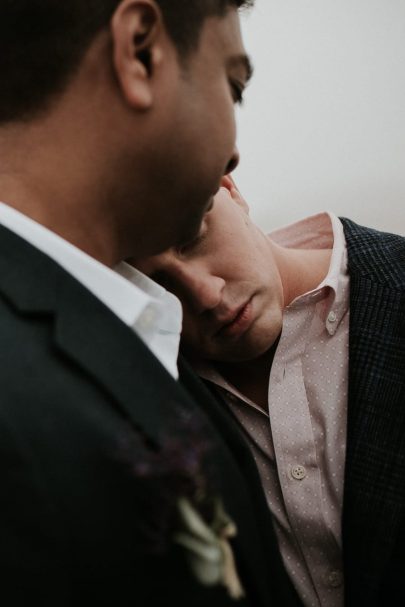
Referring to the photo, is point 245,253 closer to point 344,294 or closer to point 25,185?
point 344,294

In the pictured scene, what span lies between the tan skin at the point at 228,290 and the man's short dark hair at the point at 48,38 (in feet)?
1.20

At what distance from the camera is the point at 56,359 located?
588 mm

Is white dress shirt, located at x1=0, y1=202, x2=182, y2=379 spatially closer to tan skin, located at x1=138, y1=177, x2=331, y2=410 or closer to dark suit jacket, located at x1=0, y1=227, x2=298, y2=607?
dark suit jacket, located at x1=0, y1=227, x2=298, y2=607

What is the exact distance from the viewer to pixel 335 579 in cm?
96

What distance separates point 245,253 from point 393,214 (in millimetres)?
785

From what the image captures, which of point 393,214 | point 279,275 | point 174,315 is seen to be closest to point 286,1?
point 393,214

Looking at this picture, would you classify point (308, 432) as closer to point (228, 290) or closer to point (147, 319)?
point (228, 290)

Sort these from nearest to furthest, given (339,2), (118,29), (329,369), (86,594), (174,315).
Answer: (86,594)
(118,29)
(174,315)
(329,369)
(339,2)

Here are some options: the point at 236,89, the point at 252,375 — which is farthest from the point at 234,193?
the point at 236,89

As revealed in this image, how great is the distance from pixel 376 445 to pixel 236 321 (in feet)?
0.91

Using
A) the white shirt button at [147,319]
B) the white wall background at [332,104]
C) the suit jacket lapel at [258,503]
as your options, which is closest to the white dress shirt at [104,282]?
the white shirt button at [147,319]

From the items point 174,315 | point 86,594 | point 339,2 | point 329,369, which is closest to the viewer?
point 86,594

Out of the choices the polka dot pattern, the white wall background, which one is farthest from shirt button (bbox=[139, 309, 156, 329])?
the white wall background

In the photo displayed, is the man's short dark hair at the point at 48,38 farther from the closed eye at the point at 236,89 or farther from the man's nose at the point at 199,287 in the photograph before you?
the man's nose at the point at 199,287
